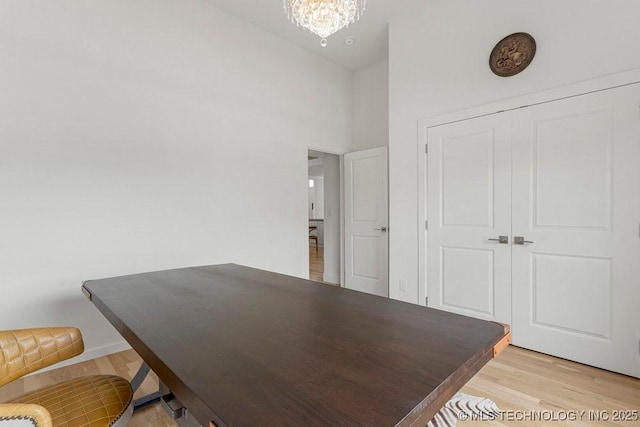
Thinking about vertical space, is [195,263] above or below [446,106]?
below

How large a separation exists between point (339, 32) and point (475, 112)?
1.85 m

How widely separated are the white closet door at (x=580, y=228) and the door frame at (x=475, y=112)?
5cm

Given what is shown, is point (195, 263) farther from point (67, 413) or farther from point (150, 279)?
point (67, 413)

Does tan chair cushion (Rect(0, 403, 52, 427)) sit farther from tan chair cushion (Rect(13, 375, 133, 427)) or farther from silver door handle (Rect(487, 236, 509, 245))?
silver door handle (Rect(487, 236, 509, 245))

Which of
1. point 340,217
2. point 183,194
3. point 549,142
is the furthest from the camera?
point 340,217

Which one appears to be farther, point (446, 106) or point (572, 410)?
point (446, 106)

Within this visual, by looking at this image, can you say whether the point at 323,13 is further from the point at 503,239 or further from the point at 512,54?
the point at 503,239

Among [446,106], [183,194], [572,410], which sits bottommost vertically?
[572,410]

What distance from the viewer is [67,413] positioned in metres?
1.00

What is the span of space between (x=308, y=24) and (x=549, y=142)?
2.04 meters

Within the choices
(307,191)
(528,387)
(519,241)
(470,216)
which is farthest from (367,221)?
(528,387)

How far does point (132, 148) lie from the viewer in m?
2.59

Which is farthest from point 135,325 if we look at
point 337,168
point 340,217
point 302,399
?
point 337,168

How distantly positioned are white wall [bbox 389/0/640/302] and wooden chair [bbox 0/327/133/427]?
278 cm
